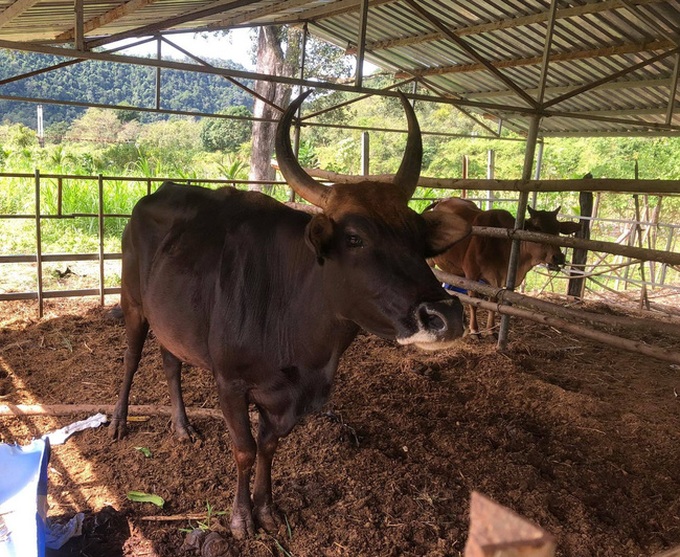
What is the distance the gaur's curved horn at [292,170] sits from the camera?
2.87 m

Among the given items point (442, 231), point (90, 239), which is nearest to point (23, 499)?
point (442, 231)

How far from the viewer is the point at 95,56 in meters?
4.58

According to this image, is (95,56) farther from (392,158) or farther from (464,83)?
(392,158)

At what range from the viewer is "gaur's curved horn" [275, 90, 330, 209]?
9.42 ft

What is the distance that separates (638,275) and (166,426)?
13.1m

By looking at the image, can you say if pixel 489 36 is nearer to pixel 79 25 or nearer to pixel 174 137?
pixel 79 25

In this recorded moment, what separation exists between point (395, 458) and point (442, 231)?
6.09 feet

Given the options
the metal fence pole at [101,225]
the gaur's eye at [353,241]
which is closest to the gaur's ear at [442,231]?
the gaur's eye at [353,241]

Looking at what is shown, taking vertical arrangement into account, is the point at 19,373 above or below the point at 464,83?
below

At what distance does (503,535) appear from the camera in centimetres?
91

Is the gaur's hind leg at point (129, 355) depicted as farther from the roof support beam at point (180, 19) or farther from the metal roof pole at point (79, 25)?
the roof support beam at point (180, 19)

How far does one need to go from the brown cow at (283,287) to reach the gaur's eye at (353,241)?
0.6 inches

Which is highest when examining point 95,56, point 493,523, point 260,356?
point 95,56

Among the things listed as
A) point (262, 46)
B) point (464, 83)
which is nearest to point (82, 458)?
point (464, 83)
